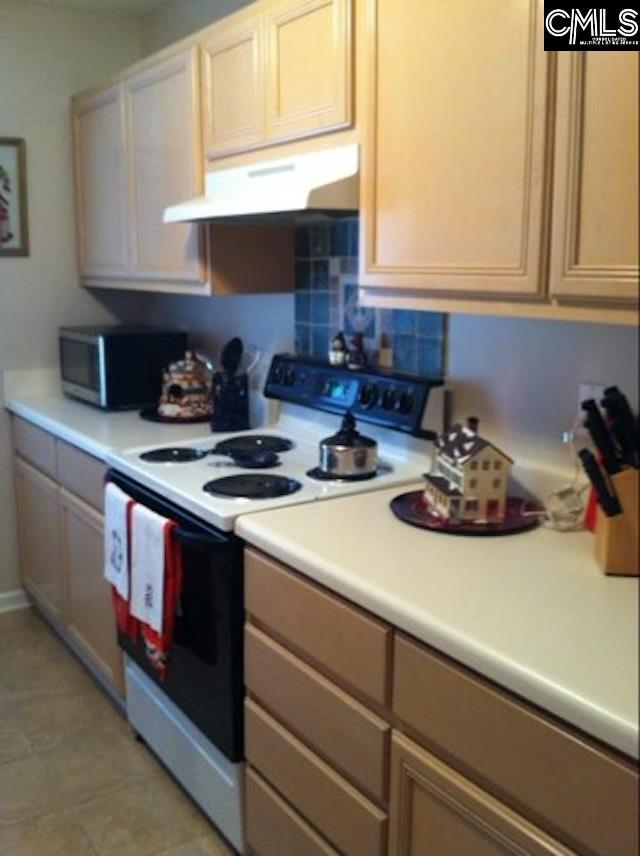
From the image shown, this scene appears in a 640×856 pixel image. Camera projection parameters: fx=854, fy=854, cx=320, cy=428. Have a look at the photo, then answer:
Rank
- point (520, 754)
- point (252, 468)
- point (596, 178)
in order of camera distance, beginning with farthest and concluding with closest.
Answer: point (252, 468) → point (596, 178) → point (520, 754)

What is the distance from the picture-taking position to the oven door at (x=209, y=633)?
6.21 ft

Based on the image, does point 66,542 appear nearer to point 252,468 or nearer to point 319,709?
point 252,468

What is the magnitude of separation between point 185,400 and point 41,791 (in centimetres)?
130

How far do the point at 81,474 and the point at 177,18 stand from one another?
69.1 inches

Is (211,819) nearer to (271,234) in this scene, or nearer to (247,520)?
(247,520)

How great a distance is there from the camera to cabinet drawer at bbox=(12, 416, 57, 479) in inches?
119

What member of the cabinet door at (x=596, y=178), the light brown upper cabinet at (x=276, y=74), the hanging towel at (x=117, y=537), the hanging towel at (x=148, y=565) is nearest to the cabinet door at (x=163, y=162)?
the light brown upper cabinet at (x=276, y=74)

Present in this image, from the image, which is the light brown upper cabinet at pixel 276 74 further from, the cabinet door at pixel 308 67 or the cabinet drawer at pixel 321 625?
the cabinet drawer at pixel 321 625

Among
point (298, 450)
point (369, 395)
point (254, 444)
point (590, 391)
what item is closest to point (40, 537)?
point (254, 444)

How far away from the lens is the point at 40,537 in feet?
10.6

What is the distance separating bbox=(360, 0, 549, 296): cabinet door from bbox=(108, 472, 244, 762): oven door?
70 cm

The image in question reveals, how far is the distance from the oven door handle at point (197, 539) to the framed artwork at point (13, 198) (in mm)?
1832

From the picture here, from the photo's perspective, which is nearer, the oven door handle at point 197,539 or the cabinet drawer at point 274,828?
the cabinet drawer at point 274,828

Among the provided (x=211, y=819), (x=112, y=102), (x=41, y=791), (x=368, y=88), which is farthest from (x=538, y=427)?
(x=112, y=102)
